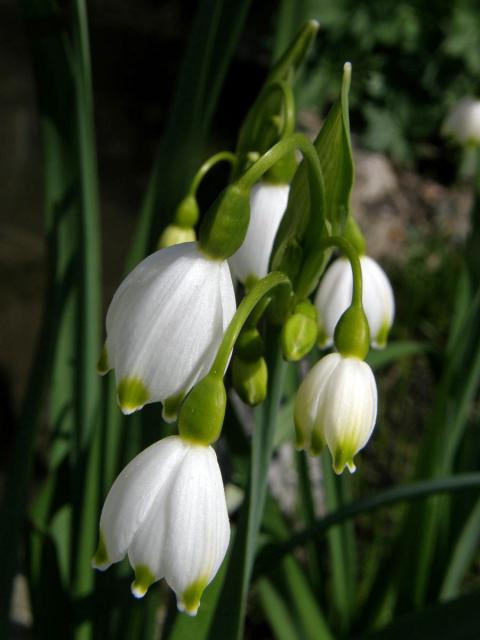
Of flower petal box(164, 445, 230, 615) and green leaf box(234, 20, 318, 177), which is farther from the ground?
green leaf box(234, 20, 318, 177)

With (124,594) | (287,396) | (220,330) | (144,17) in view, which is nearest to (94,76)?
(144,17)

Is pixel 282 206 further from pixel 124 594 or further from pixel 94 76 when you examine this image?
pixel 94 76

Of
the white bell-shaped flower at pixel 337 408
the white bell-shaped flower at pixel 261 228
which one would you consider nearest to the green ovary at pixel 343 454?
the white bell-shaped flower at pixel 337 408

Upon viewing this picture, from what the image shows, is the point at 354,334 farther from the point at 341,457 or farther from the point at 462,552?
the point at 462,552

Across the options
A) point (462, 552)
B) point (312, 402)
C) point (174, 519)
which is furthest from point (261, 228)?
point (462, 552)

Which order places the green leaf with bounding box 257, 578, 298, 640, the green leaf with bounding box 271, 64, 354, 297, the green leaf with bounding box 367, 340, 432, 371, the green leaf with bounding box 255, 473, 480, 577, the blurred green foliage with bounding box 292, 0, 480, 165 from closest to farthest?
the green leaf with bounding box 271, 64, 354, 297 → the green leaf with bounding box 255, 473, 480, 577 → the green leaf with bounding box 367, 340, 432, 371 → the green leaf with bounding box 257, 578, 298, 640 → the blurred green foliage with bounding box 292, 0, 480, 165

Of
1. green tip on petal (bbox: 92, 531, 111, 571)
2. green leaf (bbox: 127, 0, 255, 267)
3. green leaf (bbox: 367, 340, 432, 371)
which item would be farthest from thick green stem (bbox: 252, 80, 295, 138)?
green leaf (bbox: 367, 340, 432, 371)

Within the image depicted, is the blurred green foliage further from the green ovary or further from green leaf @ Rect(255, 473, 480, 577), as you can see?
the green ovary
